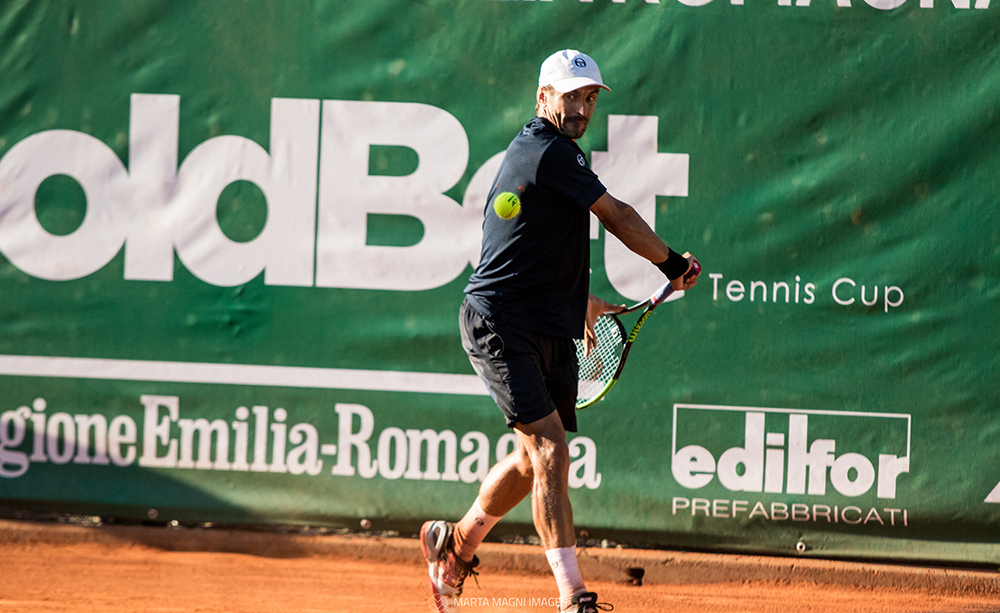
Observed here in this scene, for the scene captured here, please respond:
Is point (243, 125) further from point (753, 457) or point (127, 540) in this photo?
point (753, 457)

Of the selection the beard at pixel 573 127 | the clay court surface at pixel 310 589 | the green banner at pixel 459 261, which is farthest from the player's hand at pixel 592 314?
the clay court surface at pixel 310 589

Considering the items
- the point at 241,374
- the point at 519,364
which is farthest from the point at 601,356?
the point at 241,374

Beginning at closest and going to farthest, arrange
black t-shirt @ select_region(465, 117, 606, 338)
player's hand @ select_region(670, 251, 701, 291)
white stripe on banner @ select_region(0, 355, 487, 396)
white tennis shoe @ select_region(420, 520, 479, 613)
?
black t-shirt @ select_region(465, 117, 606, 338), player's hand @ select_region(670, 251, 701, 291), white tennis shoe @ select_region(420, 520, 479, 613), white stripe on banner @ select_region(0, 355, 487, 396)

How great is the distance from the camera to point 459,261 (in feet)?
13.1

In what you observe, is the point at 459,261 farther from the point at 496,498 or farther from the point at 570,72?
the point at 570,72

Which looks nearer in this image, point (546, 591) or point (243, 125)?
point (546, 591)

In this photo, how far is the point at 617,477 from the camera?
3.97m

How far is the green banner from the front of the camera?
150 inches

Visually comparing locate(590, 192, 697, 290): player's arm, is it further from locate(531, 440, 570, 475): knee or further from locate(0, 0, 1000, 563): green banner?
locate(0, 0, 1000, 563): green banner

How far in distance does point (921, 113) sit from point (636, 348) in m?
1.36

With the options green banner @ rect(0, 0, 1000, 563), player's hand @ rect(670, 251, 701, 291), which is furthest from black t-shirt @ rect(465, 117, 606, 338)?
green banner @ rect(0, 0, 1000, 563)

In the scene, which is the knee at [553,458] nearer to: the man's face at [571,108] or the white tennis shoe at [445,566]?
the white tennis shoe at [445,566]

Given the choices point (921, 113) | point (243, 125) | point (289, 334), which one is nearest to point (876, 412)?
point (921, 113)

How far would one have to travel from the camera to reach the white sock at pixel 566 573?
9.49 ft
